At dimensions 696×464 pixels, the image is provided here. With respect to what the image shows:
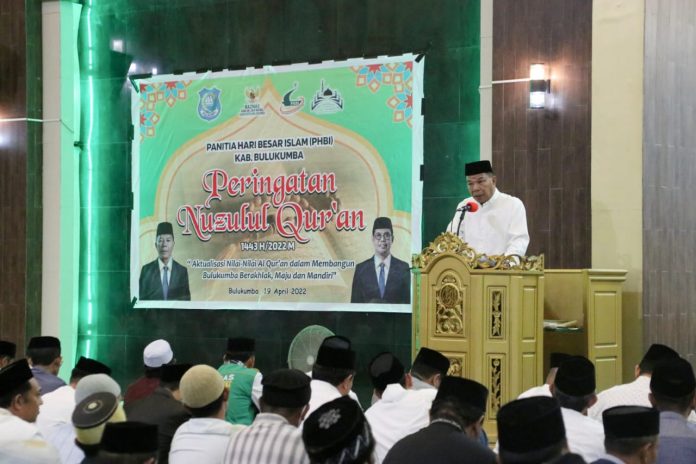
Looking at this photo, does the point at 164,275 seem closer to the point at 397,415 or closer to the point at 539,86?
the point at 539,86

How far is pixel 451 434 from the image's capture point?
314cm

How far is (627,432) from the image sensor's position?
306 cm

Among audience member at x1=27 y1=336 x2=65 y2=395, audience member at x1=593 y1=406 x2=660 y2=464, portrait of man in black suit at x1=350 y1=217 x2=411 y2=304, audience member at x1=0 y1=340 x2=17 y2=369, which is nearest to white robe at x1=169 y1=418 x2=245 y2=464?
audience member at x1=593 y1=406 x2=660 y2=464

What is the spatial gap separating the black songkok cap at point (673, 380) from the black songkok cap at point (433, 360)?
123 cm

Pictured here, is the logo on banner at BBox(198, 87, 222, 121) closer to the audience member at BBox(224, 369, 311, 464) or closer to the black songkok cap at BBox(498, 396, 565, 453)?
the audience member at BBox(224, 369, 311, 464)

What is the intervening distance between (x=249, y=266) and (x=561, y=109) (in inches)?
120

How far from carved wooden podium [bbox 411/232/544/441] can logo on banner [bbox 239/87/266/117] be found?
3.32 metres

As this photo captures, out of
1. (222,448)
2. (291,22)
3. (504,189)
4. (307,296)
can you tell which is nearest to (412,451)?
(222,448)

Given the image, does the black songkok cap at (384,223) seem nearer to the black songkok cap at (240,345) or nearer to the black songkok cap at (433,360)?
the black songkok cap at (240,345)

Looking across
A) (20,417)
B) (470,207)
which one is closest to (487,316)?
(470,207)

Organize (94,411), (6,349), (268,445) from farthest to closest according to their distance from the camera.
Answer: (6,349), (94,411), (268,445)

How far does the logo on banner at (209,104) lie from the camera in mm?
9266

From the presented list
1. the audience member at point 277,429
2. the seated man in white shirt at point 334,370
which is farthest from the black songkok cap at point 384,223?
the audience member at point 277,429

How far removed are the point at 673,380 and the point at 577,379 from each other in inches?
13.5
